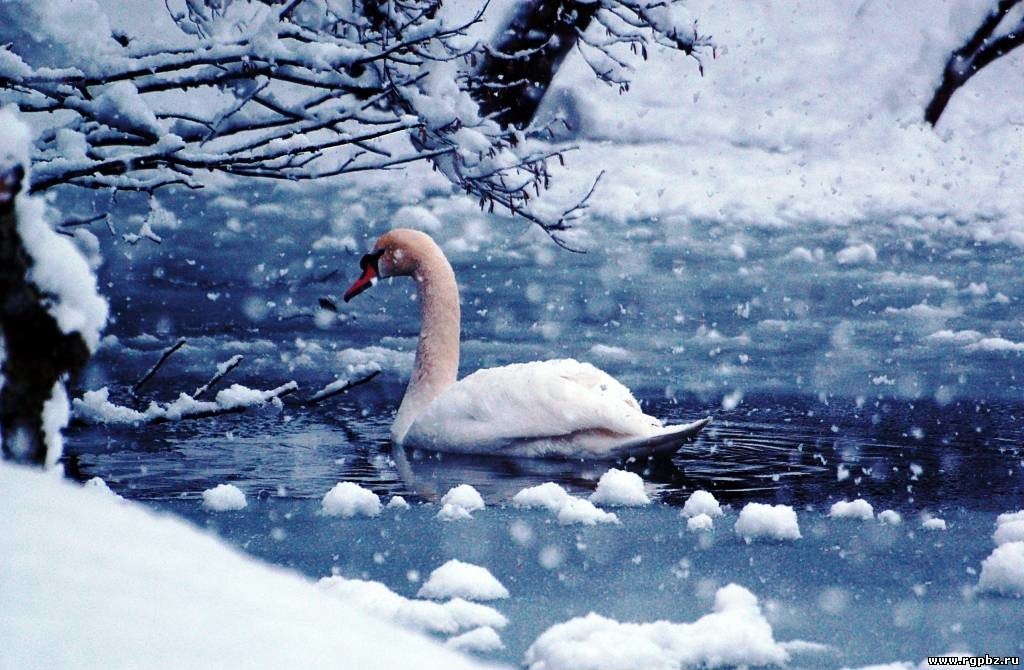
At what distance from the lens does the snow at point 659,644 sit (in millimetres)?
2314

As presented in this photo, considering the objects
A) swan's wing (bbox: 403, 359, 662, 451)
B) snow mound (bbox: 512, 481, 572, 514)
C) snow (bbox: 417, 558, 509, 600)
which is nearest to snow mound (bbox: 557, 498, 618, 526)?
snow mound (bbox: 512, 481, 572, 514)

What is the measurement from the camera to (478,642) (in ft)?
8.25

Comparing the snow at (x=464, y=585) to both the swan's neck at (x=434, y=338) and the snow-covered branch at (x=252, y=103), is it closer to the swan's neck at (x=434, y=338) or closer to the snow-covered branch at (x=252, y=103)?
the snow-covered branch at (x=252, y=103)

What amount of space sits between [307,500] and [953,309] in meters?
5.14

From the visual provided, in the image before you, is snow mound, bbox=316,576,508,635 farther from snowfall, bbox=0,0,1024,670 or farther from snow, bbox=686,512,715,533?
snow, bbox=686,512,715,533

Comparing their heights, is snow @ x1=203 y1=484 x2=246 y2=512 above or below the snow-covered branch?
below

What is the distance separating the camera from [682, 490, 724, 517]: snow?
383 cm

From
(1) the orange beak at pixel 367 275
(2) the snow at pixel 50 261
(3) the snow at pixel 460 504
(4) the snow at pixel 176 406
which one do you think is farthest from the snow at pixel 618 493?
(2) the snow at pixel 50 261

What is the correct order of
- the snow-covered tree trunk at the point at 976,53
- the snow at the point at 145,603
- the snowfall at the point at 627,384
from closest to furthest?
the snow at the point at 145,603, the snowfall at the point at 627,384, the snow-covered tree trunk at the point at 976,53

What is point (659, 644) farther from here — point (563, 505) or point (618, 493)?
point (618, 493)

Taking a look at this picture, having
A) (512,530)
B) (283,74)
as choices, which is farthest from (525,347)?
(283,74)

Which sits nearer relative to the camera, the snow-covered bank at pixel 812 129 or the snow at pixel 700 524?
the snow at pixel 700 524

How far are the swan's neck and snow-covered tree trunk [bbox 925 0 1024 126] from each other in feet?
18.4

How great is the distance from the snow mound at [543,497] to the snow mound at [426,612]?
46.3 inches
